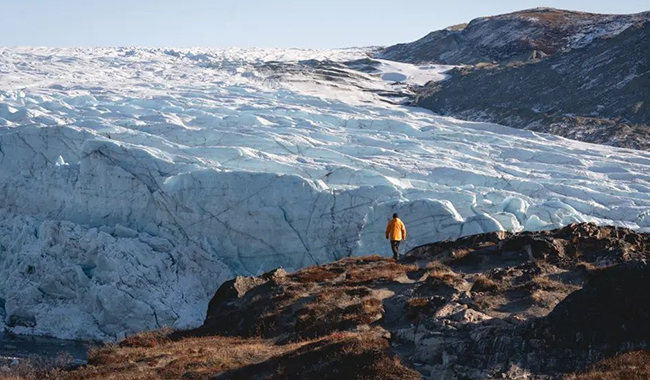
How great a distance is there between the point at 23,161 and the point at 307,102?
2046cm

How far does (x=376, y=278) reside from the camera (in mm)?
16219

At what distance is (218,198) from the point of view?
90.1 ft

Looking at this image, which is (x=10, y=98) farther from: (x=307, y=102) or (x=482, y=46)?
(x=482, y=46)

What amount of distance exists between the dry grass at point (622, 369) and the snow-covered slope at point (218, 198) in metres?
16.0

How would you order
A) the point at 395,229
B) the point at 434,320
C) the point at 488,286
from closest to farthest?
the point at 434,320 < the point at 488,286 < the point at 395,229

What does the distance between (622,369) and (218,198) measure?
20.3 metres

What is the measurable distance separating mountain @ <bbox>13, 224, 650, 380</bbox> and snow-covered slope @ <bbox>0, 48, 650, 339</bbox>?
7.33 meters

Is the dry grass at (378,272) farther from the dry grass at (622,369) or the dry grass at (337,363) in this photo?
the dry grass at (622,369)

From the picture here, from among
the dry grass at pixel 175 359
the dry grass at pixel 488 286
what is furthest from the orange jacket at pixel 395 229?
the dry grass at pixel 175 359

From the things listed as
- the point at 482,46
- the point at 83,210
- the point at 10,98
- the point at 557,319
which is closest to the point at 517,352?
the point at 557,319

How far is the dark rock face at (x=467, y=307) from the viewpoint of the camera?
9508mm

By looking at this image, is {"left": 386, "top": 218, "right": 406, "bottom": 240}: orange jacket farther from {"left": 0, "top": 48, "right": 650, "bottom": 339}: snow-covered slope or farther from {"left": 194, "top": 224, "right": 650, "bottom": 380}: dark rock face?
{"left": 0, "top": 48, "right": 650, "bottom": 339}: snow-covered slope

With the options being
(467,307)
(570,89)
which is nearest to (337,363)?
(467,307)

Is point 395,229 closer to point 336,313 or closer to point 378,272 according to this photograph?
point 378,272
